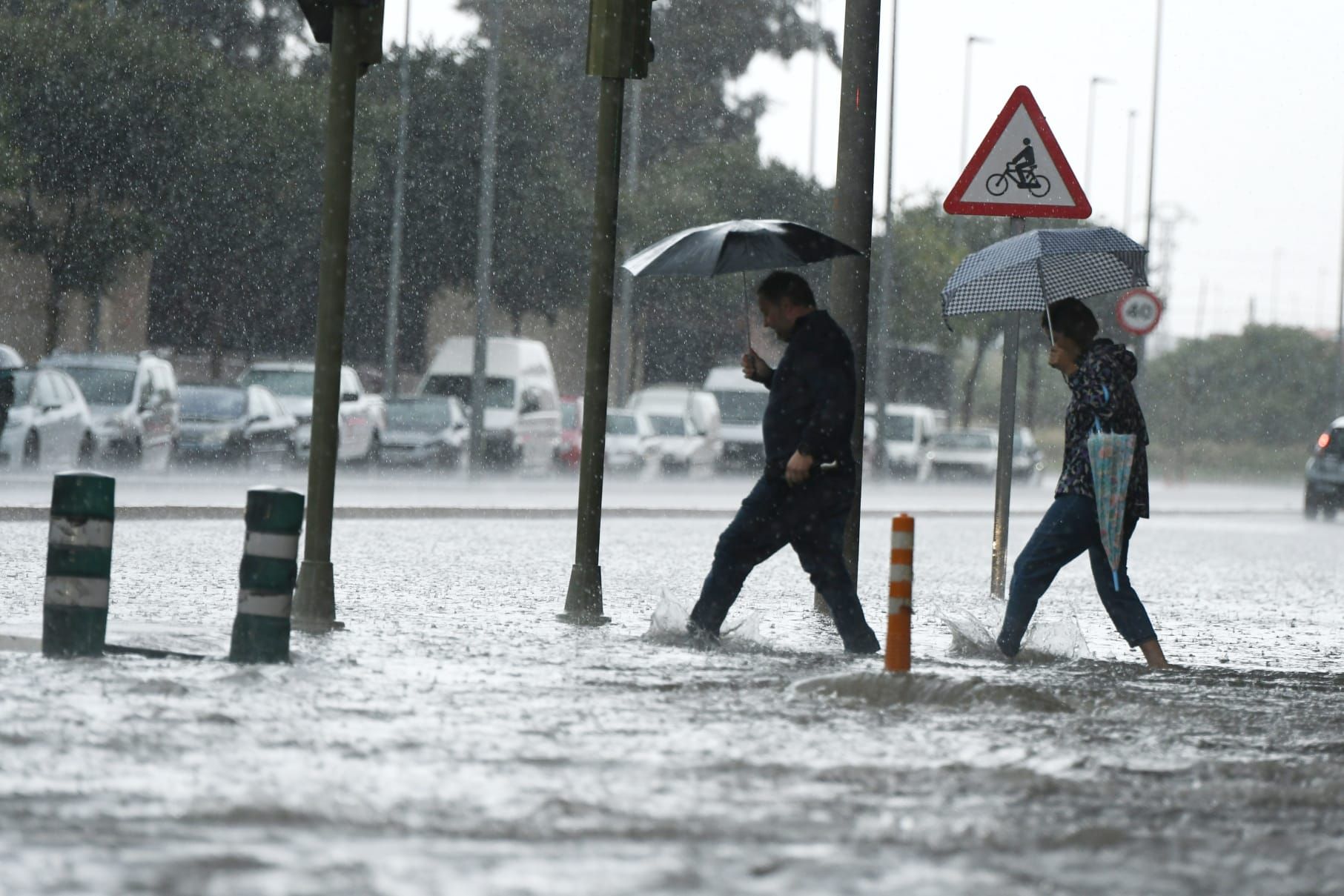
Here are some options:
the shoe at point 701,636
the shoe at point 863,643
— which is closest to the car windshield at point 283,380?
the shoe at point 701,636

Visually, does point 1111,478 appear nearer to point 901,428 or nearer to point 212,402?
point 212,402

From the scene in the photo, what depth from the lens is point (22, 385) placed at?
90.9 feet

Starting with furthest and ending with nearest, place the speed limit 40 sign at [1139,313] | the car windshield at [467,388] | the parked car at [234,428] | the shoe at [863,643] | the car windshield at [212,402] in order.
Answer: the car windshield at [467,388] → the car windshield at [212,402] → the parked car at [234,428] → the speed limit 40 sign at [1139,313] → the shoe at [863,643]

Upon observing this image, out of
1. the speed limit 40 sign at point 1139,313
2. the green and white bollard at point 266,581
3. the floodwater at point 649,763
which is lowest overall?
the floodwater at point 649,763

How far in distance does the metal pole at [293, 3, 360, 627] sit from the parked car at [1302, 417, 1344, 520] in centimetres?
2834

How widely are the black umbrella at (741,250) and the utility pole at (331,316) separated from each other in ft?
4.10

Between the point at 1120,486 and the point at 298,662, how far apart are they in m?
3.38

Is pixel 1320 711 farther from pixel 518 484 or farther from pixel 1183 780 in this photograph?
pixel 518 484

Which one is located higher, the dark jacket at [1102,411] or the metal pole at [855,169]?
the metal pole at [855,169]

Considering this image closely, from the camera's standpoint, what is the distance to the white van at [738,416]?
162 feet

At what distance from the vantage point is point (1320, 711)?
26.8ft

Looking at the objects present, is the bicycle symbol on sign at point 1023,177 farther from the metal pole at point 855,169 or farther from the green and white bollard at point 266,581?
the green and white bollard at point 266,581

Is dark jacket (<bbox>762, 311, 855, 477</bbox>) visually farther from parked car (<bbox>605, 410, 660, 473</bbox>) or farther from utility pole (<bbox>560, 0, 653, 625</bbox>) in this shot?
parked car (<bbox>605, 410, 660, 473</bbox>)

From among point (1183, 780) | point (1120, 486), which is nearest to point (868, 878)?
point (1183, 780)
